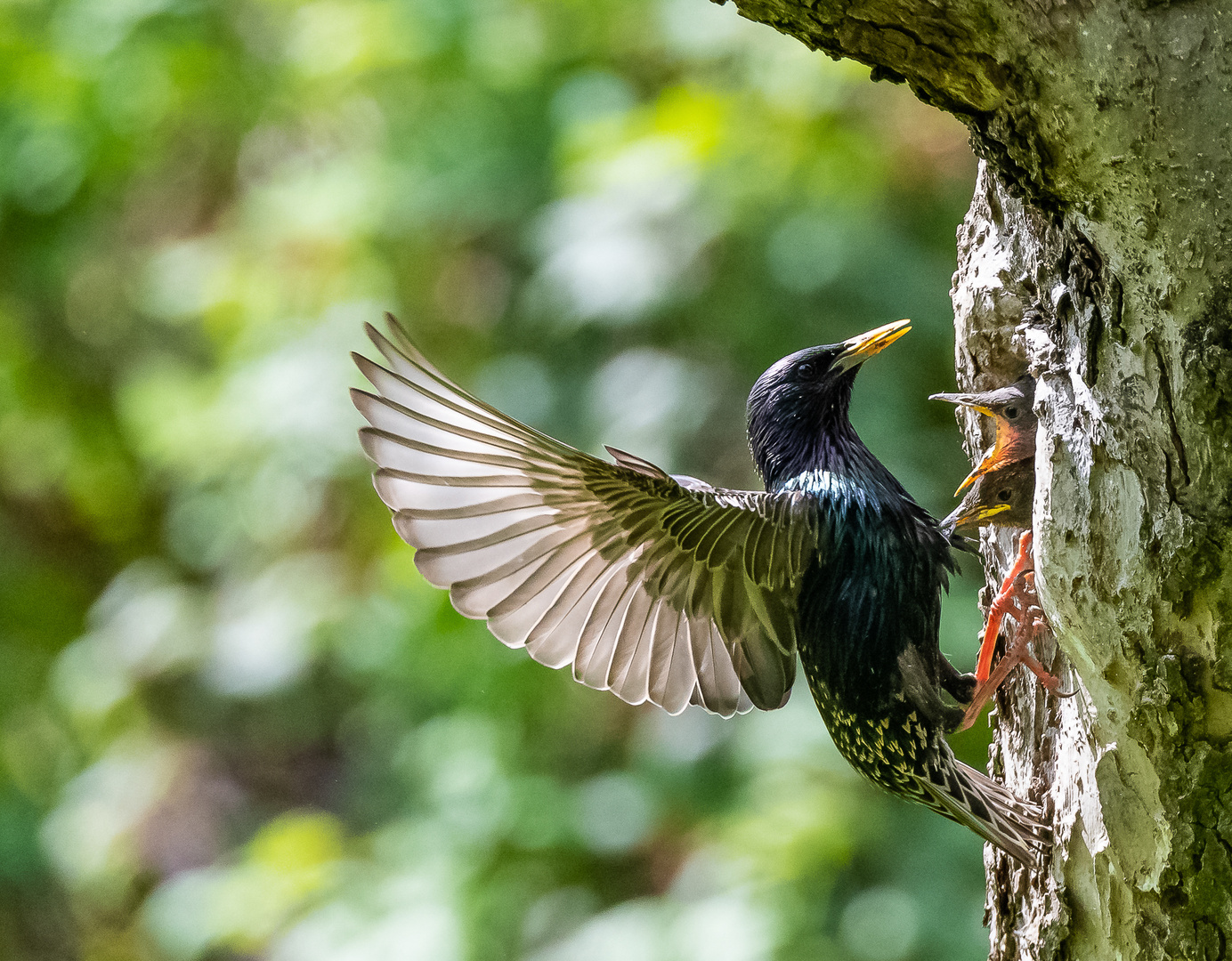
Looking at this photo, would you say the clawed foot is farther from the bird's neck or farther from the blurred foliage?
the blurred foliage

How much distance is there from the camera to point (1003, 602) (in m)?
2.16

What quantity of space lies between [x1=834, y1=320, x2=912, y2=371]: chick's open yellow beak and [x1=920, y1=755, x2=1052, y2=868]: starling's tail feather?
805 millimetres

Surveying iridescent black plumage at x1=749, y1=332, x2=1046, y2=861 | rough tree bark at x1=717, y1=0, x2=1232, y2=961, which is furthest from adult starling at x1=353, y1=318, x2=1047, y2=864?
rough tree bark at x1=717, y1=0, x2=1232, y2=961

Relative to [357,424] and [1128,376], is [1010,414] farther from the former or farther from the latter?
[357,424]

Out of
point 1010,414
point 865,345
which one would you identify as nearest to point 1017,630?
point 1010,414

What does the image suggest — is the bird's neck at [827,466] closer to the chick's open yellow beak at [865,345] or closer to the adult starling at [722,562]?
the adult starling at [722,562]

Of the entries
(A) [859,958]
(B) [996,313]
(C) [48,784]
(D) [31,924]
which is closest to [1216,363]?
(B) [996,313]

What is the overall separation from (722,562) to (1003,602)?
0.50 metres

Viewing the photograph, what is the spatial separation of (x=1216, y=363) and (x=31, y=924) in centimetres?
774

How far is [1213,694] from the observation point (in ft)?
5.43

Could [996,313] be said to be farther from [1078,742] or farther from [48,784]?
[48,784]

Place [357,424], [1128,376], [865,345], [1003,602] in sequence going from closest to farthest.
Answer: [1128,376] < [1003,602] < [865,345] < [357,424]

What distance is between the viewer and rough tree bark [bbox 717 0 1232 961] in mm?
1562

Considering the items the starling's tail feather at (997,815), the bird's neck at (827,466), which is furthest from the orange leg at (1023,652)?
the bird's neck at (827,466)
